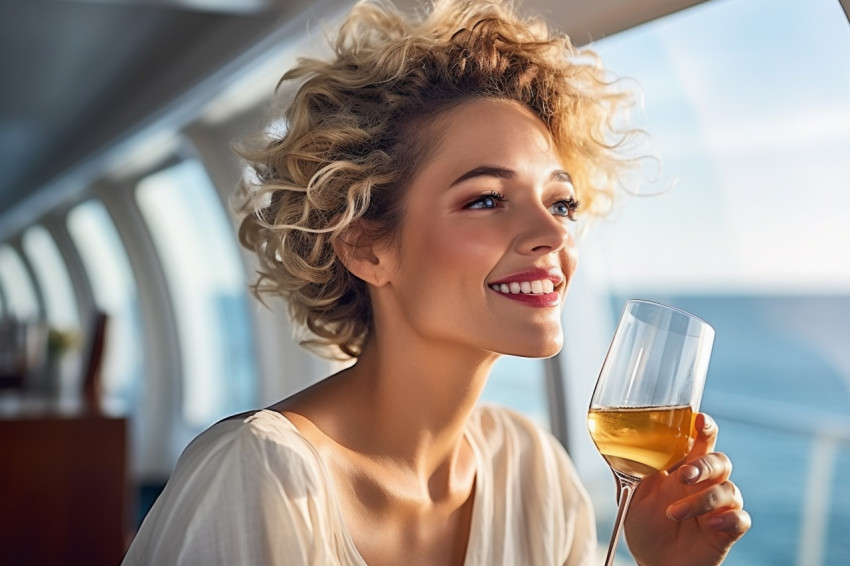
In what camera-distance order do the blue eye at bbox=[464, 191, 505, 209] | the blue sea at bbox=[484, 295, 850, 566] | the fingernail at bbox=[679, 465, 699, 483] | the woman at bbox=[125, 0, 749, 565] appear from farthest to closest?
the blue sea at bbox=[484, 295, 850, 566]
the blue eye at bbox=[464, 191, 505, 209]
the woman at bbox=[125, 0, 749, 565]
the fingernail at bbox=[679, 465, 699, 483]

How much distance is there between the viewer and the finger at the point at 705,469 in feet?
4.85

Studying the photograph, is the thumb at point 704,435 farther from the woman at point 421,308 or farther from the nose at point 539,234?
the nose at point 539,234

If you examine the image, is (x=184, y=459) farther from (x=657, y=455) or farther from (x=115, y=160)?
(x=115, y=160)

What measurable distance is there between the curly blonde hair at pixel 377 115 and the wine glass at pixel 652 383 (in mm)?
639

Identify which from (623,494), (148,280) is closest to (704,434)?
(623,494)

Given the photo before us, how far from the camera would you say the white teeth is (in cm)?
166

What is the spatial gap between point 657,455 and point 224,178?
4980 mm

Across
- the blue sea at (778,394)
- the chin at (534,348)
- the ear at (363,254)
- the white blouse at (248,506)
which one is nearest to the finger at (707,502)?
the chin at (534,348)

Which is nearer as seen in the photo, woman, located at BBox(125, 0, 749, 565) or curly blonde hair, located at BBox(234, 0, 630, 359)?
woman, located at BBox(125, 0, 749, 565)

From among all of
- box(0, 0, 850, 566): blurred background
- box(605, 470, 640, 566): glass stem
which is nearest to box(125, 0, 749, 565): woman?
box(605, 470, 640, 566): glass stem

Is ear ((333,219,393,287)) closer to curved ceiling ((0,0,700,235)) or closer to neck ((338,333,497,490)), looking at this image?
neck ((338,333,497,490))

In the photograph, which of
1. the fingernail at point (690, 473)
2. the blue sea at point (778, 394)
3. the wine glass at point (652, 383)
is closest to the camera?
the wine glass at point (652, 383)

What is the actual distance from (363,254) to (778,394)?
31.5m

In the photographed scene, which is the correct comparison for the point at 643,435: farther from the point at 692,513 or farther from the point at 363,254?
the point at 363,254
